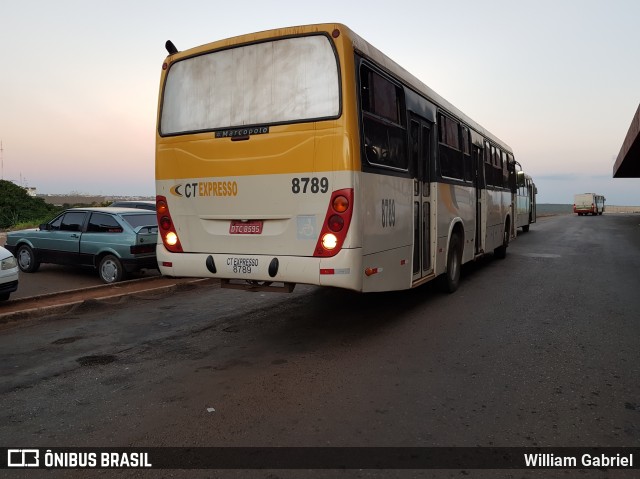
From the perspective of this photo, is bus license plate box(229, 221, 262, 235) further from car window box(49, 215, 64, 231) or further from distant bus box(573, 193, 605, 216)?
distant bus box(573, 193, 605, 216)

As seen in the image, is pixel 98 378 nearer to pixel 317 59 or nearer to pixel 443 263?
pixel 317 59

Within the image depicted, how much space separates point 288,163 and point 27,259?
9.50 meters

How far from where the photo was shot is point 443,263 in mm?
8023

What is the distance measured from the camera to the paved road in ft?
11.4

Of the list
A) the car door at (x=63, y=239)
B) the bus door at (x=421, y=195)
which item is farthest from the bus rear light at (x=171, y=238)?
the car door at (x=63, y=239)

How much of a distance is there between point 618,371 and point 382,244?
268 cm

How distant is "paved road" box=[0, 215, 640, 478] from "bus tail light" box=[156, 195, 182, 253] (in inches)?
46.2

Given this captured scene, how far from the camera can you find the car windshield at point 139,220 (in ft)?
33.6

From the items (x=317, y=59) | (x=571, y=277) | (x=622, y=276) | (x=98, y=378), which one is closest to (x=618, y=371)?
(x=317, y=59)

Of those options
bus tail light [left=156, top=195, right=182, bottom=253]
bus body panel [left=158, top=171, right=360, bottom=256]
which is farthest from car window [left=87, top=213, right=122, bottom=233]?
bus body panel [left=158, top=171, right=360, bottom=256]

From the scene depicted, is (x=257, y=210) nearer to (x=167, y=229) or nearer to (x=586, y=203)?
(x=167, y=229)

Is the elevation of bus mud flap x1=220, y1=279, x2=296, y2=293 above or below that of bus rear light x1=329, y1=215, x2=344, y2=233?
below

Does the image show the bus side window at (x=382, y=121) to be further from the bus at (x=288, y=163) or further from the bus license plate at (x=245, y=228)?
the bus license plate at (x=245, y=228)

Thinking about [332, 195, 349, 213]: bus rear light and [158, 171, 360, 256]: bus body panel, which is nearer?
[332, 195, 349, 213]: bus rear light
